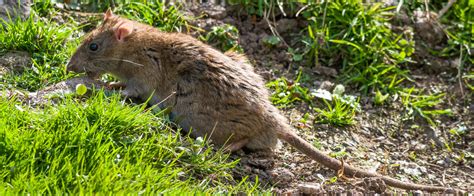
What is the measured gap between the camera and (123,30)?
6.73 meters

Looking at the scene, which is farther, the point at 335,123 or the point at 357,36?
the point at 357,36

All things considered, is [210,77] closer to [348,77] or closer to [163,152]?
[163,152]

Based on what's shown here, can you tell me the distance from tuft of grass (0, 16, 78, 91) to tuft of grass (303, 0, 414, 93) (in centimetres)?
236

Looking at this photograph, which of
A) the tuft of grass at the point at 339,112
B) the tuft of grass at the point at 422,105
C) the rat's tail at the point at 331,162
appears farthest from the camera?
the tuft of grass at the point at 422,105

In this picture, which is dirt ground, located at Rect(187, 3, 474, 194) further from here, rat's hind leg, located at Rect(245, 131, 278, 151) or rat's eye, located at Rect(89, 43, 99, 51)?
rat's eye, located at Rect(89, 43, 99, 51)

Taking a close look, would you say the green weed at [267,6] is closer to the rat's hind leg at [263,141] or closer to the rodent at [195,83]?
the rodent at [195,83]

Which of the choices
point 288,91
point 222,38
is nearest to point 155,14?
point 222,38

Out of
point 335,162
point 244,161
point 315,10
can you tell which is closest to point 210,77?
point 244,161

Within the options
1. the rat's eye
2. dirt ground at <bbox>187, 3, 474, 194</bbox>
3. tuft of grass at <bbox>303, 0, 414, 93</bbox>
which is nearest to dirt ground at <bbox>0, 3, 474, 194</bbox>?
dirt ground at <bbox>187, 3, 474, 194</bbox>

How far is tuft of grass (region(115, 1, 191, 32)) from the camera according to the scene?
7.62m

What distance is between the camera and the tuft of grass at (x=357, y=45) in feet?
25.5

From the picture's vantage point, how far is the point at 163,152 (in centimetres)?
568

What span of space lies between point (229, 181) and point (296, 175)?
2.28 feet

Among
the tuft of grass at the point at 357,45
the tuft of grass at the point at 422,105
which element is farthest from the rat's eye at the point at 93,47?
the tuft of grass at the point at 422,105
